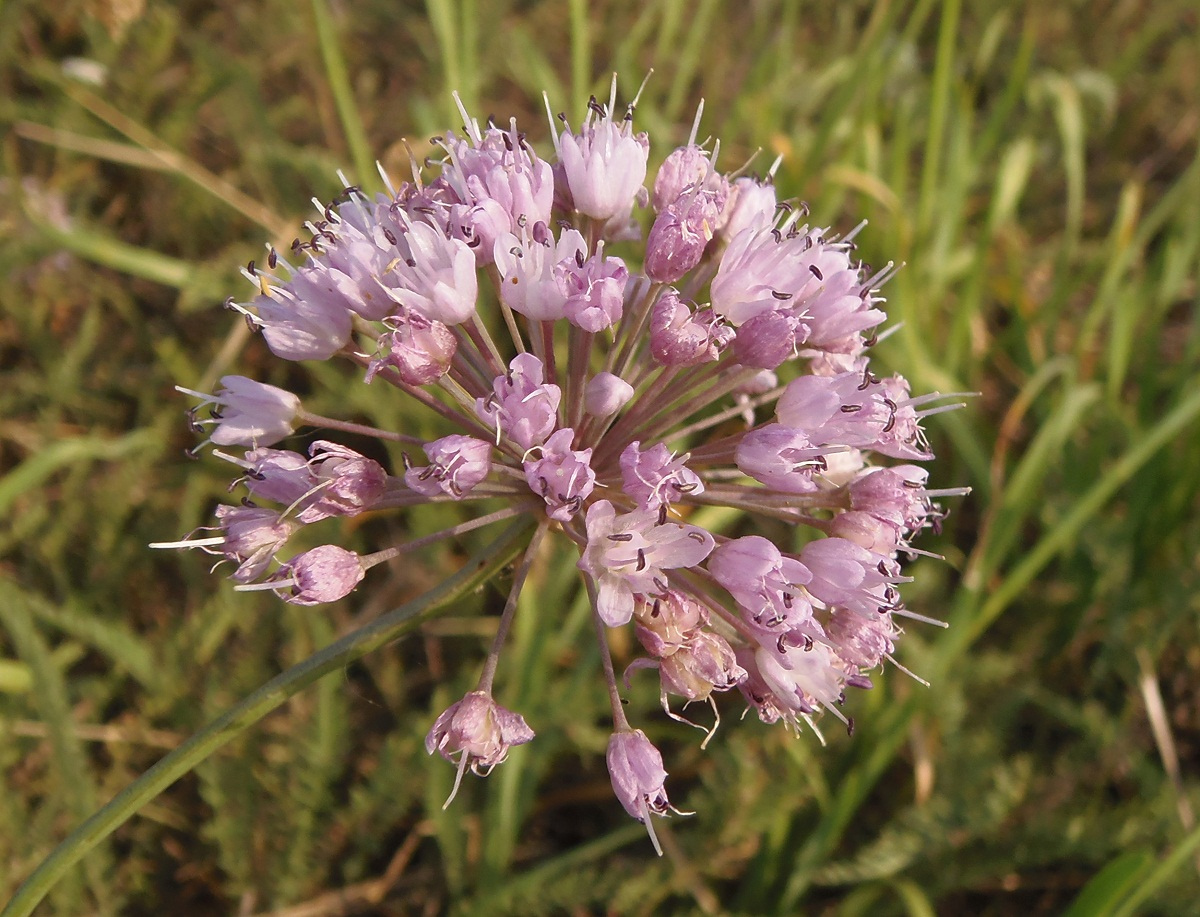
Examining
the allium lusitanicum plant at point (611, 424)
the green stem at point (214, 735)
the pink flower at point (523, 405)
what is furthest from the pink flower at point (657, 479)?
the green stem at point (214, 735)

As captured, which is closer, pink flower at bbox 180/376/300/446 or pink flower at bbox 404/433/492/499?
pink flower at bbox 404/433/492/499

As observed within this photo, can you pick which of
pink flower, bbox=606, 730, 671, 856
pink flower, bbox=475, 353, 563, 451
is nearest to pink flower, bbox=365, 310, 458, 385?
pink flower, bbox=475, 353, 563, 451

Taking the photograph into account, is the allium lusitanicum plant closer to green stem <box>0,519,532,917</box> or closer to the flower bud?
the flower bud

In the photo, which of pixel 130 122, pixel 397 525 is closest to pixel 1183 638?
pixel 397 525

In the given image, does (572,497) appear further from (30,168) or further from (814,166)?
(30,168)

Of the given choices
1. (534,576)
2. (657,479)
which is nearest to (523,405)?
(657,479)

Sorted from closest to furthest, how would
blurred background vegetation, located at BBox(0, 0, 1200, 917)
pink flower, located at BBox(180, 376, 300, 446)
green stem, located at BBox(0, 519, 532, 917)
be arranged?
1. green stem, located at BBox(0, 519, 532, 917)
2. pink flower, located at BBox(180, 376, 300, 446)
3. blurred background vegetation, located at BBox(0, 0, 1200, 917)
